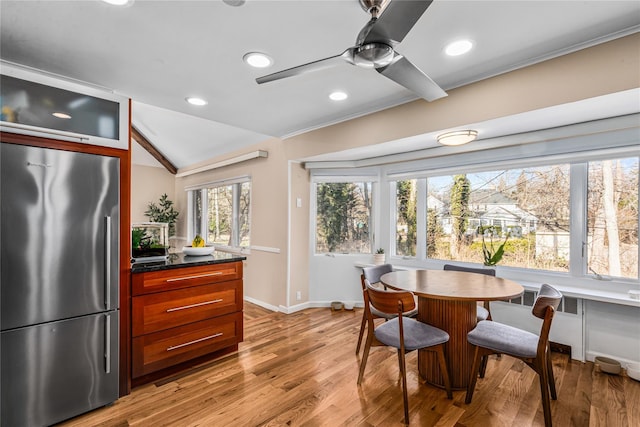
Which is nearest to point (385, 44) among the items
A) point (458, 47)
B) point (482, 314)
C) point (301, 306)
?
point (458, 47)

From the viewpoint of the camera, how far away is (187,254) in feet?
9.80

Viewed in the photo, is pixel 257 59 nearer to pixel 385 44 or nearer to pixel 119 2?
pixel 119 2

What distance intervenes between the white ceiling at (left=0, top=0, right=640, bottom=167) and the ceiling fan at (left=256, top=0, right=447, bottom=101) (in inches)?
11.1

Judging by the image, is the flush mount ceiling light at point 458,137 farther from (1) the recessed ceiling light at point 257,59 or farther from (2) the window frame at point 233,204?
(2) the window frame at point 233,204

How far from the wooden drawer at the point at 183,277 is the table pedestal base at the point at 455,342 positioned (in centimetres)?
184

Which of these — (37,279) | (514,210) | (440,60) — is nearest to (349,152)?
(440,60)

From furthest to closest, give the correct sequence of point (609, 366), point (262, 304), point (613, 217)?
point (262, 304) < point (613, 217) < point (609, 366)

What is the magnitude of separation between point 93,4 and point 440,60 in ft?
7.03

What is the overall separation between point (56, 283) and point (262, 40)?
6.71 feet

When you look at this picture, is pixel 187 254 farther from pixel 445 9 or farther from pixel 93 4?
pixel 445 9

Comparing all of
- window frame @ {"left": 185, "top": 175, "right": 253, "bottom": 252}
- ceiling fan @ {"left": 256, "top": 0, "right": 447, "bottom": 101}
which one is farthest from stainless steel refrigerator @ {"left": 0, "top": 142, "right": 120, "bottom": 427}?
window frame @ {"left": 185, "top": 175, "right": 253, "bottom": 252}

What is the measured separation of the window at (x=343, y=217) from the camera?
4359 mm

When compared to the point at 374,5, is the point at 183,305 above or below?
below

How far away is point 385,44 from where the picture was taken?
55.9 inches
